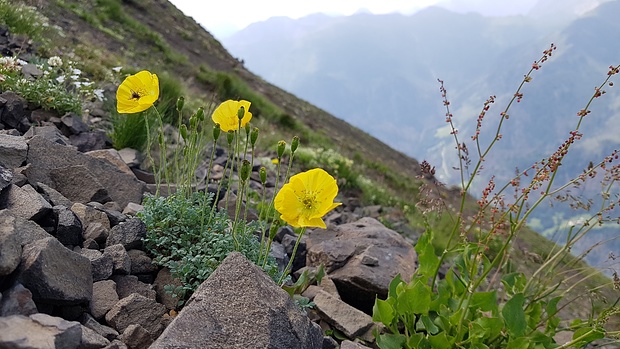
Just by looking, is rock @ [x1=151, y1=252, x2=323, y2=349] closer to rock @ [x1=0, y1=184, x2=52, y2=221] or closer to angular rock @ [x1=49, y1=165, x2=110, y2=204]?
rock @ [x1=0, y1=184, x2=52, y2=221]

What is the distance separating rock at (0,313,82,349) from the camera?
5.26ft

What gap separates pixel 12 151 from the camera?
10.4ft

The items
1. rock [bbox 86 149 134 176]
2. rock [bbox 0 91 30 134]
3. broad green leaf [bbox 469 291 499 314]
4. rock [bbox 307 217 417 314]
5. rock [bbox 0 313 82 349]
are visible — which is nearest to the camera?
rock [bbox 0 313 82 349]

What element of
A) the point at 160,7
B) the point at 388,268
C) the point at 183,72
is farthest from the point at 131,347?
the point at 160,7

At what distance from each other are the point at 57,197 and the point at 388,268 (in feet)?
8.55

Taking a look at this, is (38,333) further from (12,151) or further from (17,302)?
(12,151)

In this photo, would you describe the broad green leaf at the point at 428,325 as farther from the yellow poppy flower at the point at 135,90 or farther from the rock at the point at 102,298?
the yellow poppy flower at the point at 135,90

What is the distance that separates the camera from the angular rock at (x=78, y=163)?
10.9 feet

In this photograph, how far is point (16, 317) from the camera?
1727 millimetres

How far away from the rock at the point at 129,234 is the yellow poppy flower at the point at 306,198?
92 cm

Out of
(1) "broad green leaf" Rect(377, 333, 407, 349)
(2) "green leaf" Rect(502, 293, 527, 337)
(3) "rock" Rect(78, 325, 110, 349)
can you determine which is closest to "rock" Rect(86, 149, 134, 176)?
(3) "rock" Rect(78, 325, 110, 349)

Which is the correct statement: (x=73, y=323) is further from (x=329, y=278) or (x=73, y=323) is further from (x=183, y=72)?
(x=183, y=72)

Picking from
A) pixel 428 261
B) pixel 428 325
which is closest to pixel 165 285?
pixel 428 325

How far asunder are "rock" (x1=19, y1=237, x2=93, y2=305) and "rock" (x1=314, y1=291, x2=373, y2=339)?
155 centimetres
